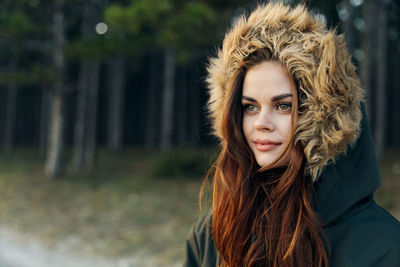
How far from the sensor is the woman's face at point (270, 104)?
151 cm

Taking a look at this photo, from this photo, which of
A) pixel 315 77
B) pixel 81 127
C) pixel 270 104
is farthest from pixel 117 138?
pixel 315 77

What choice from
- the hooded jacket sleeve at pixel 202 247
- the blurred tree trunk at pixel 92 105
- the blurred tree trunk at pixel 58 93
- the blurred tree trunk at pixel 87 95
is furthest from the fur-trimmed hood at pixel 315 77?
the blurred tree trunk at pixel 92 105

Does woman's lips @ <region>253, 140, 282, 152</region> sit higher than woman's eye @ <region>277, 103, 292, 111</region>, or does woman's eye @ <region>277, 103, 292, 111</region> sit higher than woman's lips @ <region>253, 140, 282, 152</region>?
woman's eye @ <region>277, 103, 292, 111</region>

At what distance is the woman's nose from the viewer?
4.99 ft

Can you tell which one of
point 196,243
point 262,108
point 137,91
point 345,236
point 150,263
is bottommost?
point 150,263

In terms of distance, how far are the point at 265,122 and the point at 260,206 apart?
38 cm

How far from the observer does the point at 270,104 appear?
1.53 meters

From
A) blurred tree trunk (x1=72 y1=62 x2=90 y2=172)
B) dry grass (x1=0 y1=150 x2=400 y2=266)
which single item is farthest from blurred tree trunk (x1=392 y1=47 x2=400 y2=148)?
blurred tree trunk (x1=72 y1=62 x2=90 y2=172)

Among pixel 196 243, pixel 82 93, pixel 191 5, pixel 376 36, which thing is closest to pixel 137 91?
pixel 82 93

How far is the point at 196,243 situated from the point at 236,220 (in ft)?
1.31

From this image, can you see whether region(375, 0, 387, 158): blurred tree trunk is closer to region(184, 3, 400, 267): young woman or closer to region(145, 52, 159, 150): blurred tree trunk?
region(184, 3, 400, 267): young woman

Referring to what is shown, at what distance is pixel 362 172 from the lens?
1.45m

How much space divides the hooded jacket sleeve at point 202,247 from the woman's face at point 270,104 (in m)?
0.49

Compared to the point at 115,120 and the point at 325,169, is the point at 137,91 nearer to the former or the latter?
the point at 115,120
